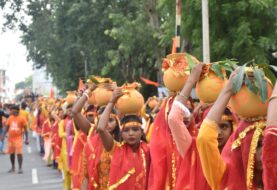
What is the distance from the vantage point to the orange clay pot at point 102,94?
6.94 meters

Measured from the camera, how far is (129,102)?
20.1 ft

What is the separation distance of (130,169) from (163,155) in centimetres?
95

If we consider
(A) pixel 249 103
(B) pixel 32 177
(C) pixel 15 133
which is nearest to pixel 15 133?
(C) pixel 15 133

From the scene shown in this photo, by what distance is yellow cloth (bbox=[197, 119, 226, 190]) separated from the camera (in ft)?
11.6

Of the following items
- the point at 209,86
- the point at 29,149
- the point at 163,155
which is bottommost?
the point at 29,149

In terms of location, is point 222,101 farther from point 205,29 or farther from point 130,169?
point 205,29

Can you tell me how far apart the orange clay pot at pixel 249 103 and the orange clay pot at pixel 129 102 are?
2.78 meters

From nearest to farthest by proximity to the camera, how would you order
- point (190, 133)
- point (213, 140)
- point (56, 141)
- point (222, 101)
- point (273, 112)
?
point (273, 112) → point (222, 101) → point (213, 140) → point (190, 133) → point (56, 141)

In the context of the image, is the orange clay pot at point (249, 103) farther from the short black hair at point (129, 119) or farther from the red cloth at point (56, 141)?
the red cloth at point (56, 141)

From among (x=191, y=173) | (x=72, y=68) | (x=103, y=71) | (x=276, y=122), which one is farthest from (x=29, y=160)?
(x=276, y=122)

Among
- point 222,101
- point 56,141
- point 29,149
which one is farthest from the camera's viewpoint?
point 29,149

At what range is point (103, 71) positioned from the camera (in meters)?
26.7

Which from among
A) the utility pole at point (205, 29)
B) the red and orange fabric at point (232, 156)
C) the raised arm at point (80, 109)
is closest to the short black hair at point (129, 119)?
the raised arm at point (80, 109)

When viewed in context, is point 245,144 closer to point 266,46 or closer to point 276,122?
point 276,122
